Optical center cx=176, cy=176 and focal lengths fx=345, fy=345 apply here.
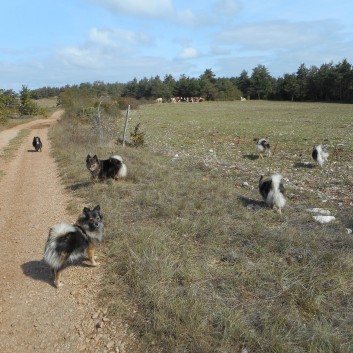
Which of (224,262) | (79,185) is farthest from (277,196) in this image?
(79,185)

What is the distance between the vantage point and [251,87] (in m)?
91.0

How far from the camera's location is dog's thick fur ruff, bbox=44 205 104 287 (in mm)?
4867

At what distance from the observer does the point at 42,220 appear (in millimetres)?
7488

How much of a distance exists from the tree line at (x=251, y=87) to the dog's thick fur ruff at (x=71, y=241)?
44.5 m

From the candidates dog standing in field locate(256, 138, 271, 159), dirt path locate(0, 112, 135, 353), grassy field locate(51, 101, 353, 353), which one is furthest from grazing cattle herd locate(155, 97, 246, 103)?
dirt path locate(0, 112, 135, 353)

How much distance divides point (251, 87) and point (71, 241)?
91887 millimetres

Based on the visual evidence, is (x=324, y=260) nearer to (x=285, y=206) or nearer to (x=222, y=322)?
(x=222, y=322)

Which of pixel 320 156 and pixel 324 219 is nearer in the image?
pixel 324 219

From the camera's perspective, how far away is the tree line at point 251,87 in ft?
216

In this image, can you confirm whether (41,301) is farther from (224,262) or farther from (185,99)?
(185,99)

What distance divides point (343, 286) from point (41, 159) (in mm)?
13588

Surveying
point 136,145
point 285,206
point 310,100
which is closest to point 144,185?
point 285,206

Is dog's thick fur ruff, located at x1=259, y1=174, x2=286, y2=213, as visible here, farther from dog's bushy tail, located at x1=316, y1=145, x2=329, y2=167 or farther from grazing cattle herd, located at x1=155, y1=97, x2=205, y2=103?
grazing cattle herd, located at x1=155, y1=97, x2=205, y2=103

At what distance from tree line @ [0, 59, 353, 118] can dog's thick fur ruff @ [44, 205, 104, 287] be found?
44.5 meters
